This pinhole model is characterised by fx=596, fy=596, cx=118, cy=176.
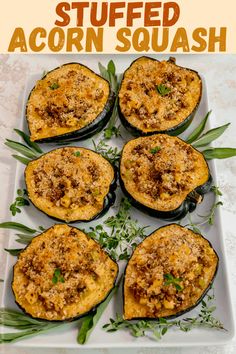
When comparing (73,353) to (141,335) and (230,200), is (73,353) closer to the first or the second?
(141,335)

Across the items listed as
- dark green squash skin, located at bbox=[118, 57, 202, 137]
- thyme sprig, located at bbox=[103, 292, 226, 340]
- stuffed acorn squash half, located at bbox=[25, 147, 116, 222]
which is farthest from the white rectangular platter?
dark green squash skin, located at bbox=[118, 57, 202, 137]

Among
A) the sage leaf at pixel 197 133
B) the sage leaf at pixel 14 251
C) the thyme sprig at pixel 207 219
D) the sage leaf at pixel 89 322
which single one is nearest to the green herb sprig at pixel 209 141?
the sage leaf at pixel 197 133

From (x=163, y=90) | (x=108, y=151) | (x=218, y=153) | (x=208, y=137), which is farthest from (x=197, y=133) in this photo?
(x=108, y=151)

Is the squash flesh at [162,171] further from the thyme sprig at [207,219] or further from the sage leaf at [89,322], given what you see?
the sage leaf at [89,322]

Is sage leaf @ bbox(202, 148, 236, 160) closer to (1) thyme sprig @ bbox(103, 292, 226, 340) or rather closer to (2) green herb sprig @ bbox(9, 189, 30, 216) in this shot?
(1) thyme sprig @ bbox(103, 292, 226, 340)

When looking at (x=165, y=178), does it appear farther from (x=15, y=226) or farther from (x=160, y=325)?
(x=15, y=226)

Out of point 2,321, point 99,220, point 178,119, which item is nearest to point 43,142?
point 99,220
